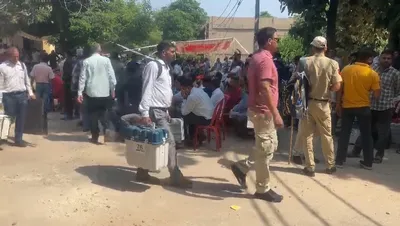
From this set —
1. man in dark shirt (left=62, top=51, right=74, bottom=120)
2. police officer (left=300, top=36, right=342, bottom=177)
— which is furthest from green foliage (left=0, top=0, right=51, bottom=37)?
police officer (left=300, top=36, right=342, bottom=177)

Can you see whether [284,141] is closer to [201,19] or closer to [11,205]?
[11,205]

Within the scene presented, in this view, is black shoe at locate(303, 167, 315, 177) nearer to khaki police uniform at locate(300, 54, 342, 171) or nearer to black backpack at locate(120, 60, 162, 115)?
khaki police uniform at locate(300, 54, 342, 171)

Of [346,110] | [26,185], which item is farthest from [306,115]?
[26,185]

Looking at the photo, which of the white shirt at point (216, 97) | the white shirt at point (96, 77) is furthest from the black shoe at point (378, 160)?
the white shirt at point (96, 77)

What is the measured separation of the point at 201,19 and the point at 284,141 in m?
69.9

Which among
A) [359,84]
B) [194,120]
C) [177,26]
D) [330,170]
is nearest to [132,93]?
[194,120]

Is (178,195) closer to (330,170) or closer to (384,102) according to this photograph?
(330,170)

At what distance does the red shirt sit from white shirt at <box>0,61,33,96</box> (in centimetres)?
442

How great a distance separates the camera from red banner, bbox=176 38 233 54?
31344mm

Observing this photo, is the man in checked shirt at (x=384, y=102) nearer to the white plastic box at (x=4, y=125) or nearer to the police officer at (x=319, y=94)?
the police officer at (x=319, y=94)

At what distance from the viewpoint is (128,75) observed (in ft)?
33.9

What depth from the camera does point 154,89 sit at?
618 centimetres

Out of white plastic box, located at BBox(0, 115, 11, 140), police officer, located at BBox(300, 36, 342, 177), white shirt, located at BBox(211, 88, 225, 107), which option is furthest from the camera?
white shirt, located at BBox(211, 88, 225, 107)

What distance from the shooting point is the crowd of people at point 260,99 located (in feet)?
18.9
